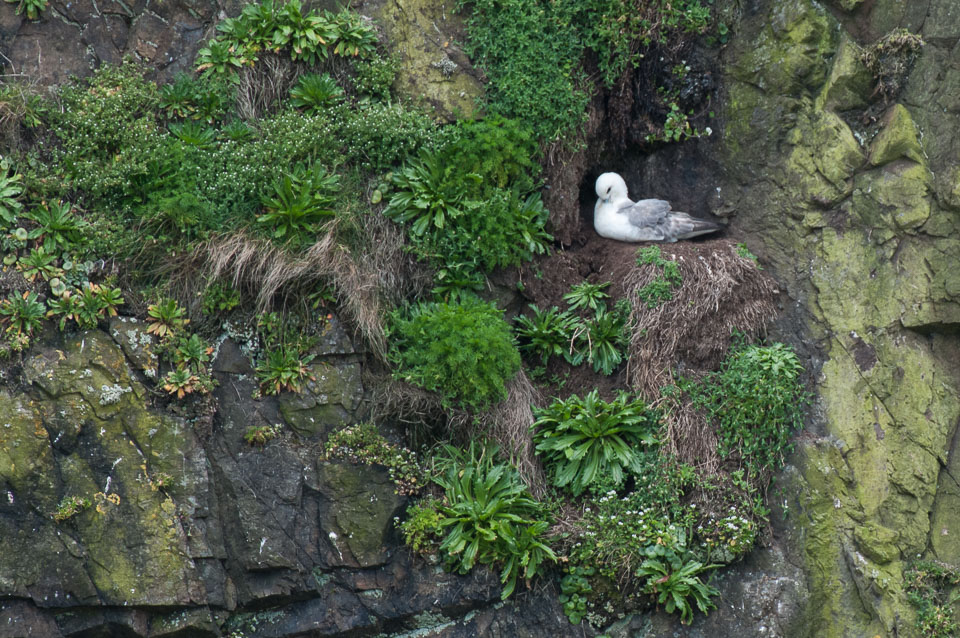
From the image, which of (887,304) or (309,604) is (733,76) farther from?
(309,604)

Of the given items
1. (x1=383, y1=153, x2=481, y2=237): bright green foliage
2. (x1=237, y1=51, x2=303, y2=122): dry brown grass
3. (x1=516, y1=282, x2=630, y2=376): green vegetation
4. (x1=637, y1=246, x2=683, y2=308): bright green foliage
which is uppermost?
(x1=237, y1=51, x2=303, y2=122): dry brown grass

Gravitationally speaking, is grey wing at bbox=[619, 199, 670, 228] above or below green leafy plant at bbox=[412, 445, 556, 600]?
above

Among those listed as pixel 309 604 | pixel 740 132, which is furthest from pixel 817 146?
pixel 309 604

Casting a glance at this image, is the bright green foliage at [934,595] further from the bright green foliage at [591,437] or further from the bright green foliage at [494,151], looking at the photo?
the bright green foliage at [494,151]

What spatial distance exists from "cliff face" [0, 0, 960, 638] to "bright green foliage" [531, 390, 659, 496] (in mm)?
981

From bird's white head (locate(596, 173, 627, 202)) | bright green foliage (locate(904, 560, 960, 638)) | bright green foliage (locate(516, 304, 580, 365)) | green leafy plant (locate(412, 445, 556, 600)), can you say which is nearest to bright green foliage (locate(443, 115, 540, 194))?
bird's white head (locate(596, 173, 627, 202))

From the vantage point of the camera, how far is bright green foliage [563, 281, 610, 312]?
762 cm

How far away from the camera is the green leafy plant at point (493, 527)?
21.2 ft

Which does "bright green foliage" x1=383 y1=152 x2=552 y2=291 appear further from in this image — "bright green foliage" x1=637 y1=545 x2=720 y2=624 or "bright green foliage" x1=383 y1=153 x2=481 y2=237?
"bright green foliage" x1=637 y1=545 x2=720 y2=624

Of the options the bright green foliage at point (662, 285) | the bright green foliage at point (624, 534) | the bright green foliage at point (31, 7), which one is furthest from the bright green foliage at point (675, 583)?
the bright green foliage at point (31, 7)

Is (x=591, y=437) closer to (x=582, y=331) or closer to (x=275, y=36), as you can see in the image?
(x=582, y=331)

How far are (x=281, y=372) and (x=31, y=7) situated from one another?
12.9 feet

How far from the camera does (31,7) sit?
761 centimetres

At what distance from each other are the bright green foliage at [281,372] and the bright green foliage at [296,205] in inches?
38.6
